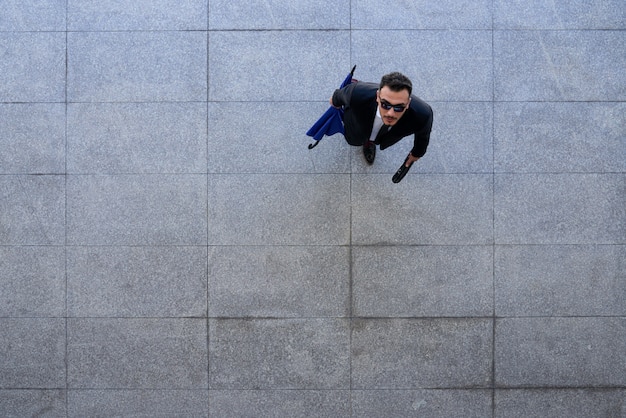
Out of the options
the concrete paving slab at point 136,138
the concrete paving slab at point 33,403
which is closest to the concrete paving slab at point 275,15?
the concrete paving slab at point 136,138

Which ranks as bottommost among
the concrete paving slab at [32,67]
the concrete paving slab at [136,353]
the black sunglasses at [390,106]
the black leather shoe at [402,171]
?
the concrete paving slab at [136,353]

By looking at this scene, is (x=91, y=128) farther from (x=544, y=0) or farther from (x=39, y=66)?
(x=544, y=0)

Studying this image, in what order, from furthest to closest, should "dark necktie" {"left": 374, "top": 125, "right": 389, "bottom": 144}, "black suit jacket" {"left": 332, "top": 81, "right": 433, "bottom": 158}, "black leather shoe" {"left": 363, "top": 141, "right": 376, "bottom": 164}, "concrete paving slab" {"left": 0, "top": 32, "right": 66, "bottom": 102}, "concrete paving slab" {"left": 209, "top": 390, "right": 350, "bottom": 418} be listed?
"concrete paving slab" {"left": 0, "top": 32, "right": 66, "bottom": 102} < "concrete paving slab" {"left": 209, "top": 390, "right": 350, "bottom": 418} < "black leather shoe" {"left": 363, "top": 141, "right": 376, "bottom": 164} < "dark necktie" {"left": 374, "top": 125, "right": 389, "bottom": 144} < "black suit jacket" {"left": 332, "top": 81, "right": 433, "bottom": 158}

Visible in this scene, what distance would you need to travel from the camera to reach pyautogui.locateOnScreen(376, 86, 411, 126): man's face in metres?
3.82

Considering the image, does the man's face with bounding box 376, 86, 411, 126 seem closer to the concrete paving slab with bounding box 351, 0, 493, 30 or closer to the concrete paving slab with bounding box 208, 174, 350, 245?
the concrete paving slab with bounding box 208, 174, 350, 245

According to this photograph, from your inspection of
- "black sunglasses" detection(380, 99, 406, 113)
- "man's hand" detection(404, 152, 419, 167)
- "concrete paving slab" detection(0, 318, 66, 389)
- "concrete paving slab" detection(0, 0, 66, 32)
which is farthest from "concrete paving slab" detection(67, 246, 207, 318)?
"black sunglasses" detection(380, 99, 406, 113)

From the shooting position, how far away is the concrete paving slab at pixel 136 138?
5.26m

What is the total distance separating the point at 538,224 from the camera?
5.27m

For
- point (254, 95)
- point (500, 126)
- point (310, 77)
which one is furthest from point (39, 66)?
point (500, 126)

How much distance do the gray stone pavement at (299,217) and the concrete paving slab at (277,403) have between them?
0.02 m

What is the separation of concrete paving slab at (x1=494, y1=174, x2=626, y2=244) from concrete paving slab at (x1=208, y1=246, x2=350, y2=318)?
5.52ft

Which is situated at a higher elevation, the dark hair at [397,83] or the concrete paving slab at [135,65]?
the concrete paving slab at [135,65]

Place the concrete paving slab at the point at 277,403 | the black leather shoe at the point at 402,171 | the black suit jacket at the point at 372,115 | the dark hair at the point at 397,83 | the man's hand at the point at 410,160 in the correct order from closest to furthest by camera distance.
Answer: the dark hair at the point at 397,83 < the black suit jacket at the point at 372,115 < the man's hand at the point at 410,160 < the black leather shoe at the point at 402,171 < the concrete paving slab at the point at 277,403

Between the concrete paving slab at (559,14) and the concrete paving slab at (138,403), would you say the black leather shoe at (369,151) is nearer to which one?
the concrete paving slab at (559,14)
